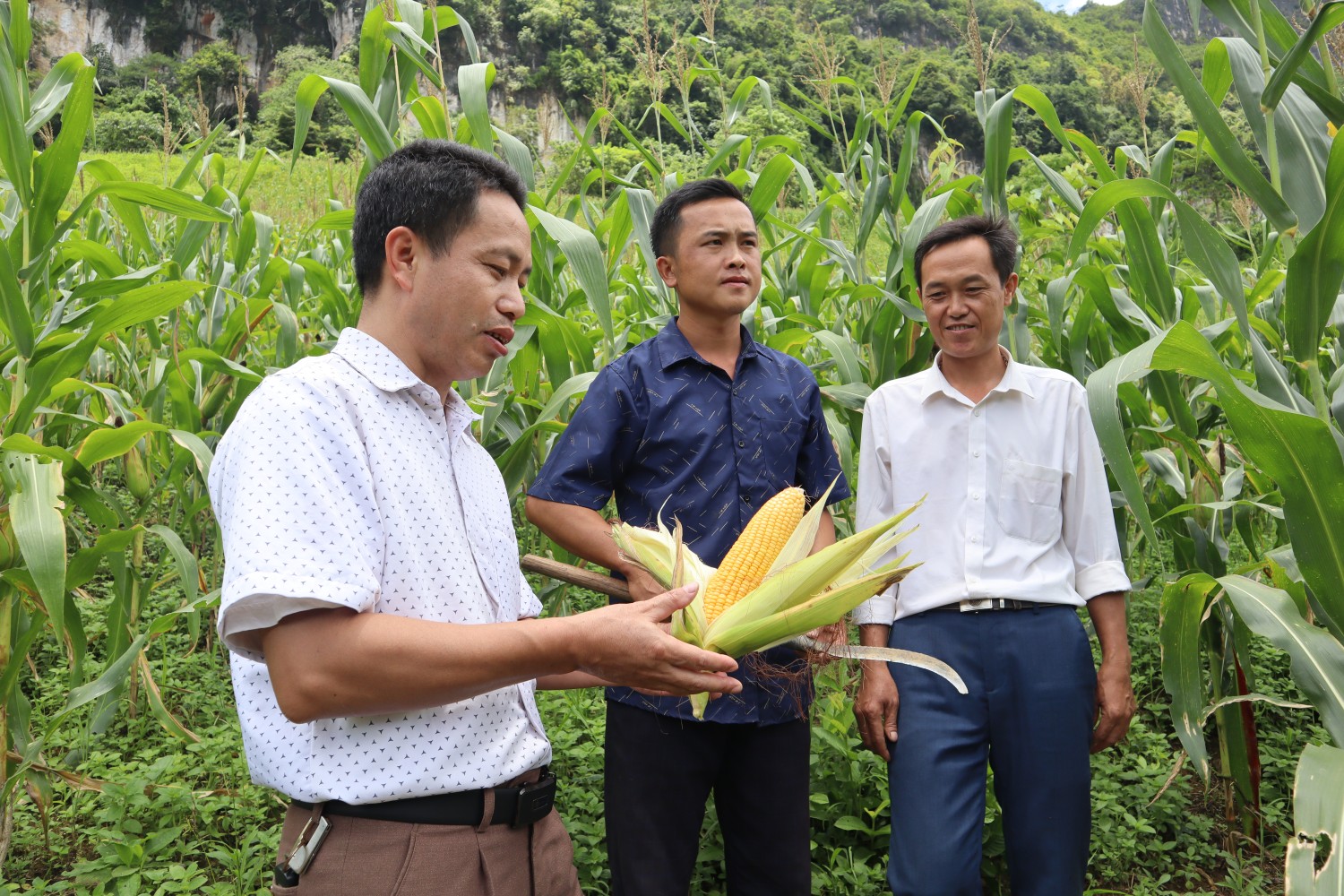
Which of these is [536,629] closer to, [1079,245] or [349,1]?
[1079,245]

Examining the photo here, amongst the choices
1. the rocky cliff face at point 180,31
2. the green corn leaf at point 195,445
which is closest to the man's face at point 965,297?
the green corn leaf at point 195,445

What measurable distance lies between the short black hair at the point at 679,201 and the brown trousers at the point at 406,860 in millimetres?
1515

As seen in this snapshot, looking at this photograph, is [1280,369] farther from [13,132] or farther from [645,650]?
[13,132]

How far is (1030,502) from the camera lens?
2.27 meters

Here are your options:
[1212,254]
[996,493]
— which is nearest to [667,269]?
[996,493]

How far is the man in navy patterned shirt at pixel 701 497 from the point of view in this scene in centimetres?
208

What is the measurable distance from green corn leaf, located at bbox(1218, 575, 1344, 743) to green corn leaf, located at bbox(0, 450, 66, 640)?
2.38 m

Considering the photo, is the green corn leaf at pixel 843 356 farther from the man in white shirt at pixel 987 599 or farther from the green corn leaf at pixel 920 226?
the man in white shirt at pixel 987 599

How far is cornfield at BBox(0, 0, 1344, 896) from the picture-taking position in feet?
5.41

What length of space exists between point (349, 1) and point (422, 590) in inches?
2012

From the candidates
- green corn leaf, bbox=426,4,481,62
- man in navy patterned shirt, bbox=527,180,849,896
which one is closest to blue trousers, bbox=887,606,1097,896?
man in navy patterned shirt, bbox=527,180,849,896

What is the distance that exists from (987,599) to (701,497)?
72 cm

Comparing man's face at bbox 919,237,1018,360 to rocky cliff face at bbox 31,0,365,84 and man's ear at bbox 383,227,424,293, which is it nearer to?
Answer: man's ear at bbox 383,227,424,293

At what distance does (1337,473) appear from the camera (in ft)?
5.09
